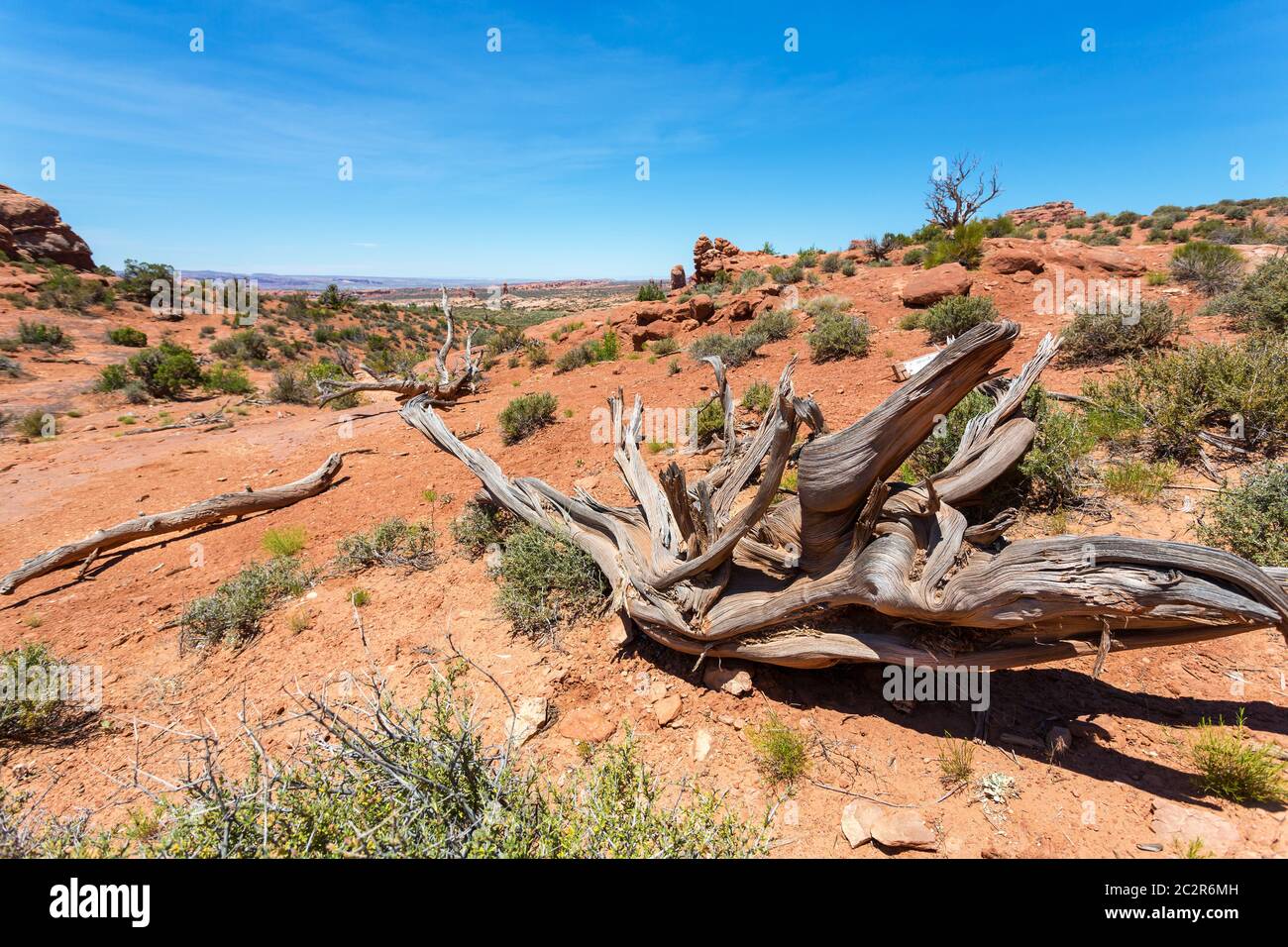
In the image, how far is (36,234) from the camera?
34562 mm

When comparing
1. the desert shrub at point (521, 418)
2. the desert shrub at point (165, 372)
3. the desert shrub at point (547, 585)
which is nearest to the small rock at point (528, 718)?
the desert shrub at point (547, 585)

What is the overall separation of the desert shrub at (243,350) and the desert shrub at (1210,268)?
99.9ft

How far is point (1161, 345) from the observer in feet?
21.8

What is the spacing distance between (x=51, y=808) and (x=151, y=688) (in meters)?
1.15

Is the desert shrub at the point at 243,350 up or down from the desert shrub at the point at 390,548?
A: up

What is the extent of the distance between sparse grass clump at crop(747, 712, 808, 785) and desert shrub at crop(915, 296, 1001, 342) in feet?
29.2

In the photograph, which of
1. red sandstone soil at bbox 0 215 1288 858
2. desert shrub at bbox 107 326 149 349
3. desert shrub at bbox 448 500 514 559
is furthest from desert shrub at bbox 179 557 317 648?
desert shrub at bbox 107 326 149 349

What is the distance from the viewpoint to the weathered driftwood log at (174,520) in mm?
5887

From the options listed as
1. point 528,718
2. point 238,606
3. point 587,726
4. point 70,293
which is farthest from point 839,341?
point 70,293

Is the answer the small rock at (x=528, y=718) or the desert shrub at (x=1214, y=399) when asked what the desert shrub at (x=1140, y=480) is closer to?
the desert shrub at (x=1214, y=399)

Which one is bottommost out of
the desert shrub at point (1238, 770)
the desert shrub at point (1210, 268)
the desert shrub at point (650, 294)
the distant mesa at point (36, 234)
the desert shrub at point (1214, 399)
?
the desert shrub at point (1238, 770)

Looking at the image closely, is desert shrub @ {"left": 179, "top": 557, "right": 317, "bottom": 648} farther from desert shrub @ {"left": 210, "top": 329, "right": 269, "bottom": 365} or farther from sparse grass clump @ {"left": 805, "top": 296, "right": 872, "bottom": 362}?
desert shrub @ {"left": 210, "top": 329, "right": 269, "bottom": 365}
